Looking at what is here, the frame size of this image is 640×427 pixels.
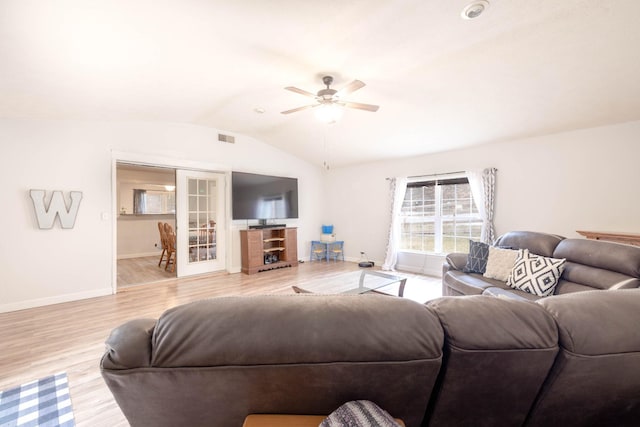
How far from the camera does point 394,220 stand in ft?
17.8

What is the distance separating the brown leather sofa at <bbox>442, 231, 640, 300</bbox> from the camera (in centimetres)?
211

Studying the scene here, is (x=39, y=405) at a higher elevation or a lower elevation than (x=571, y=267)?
lower

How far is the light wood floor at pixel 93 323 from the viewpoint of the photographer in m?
1.85

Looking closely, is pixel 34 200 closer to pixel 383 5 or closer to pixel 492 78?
pixel 383 5

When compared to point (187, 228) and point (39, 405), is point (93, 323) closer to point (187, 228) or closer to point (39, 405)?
point (39, 405)

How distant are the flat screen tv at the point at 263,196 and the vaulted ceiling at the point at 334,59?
1.52m

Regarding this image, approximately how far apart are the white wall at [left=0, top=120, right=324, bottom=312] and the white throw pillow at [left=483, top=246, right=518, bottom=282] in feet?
15.7

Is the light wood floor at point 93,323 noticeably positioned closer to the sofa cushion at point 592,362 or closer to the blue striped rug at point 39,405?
the blue striped rug at point 39,405

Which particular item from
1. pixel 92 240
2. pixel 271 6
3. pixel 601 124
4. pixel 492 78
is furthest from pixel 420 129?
pixel 92 240

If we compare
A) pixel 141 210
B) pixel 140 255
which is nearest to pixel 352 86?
pixel 141 210

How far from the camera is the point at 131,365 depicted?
2.01ft

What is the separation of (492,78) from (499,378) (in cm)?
320

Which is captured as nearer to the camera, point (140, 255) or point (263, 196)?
point (263, 196)

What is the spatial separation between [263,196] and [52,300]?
341cm
